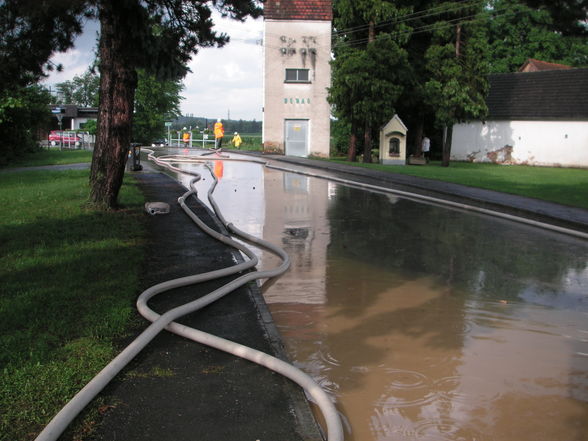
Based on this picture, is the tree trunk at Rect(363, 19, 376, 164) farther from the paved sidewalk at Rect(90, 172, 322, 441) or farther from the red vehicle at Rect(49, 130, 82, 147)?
the red vehicle at Rect(49, 130, 82, 147)

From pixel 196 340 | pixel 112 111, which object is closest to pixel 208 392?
pixel 196 340

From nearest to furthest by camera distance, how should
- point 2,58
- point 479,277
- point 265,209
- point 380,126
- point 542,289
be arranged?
point 542,289 → point 479,277 → point 2,58 → point 265,209 → point 380,126

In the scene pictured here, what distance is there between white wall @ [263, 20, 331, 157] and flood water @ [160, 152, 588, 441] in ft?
84.3

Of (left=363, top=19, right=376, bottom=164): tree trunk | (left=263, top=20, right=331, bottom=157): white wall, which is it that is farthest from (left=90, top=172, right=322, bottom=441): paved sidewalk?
(left=263, top=20, right=331, bottom=157): white wall

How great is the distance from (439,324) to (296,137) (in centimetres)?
3180

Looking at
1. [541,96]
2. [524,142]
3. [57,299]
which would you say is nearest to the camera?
[57,299]

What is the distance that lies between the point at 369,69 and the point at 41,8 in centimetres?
2362

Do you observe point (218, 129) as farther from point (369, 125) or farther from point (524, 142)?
point (524, 142)

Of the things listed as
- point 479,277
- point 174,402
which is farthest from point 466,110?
point 174,402

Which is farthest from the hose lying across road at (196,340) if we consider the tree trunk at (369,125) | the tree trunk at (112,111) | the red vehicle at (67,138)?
the red vehicle at (67,138)

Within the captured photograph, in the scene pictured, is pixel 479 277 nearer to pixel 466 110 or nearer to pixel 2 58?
pixel 2 58

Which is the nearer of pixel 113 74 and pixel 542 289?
pixel 542 289

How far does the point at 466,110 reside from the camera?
2861cm

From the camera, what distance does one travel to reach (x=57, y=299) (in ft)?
17.3
